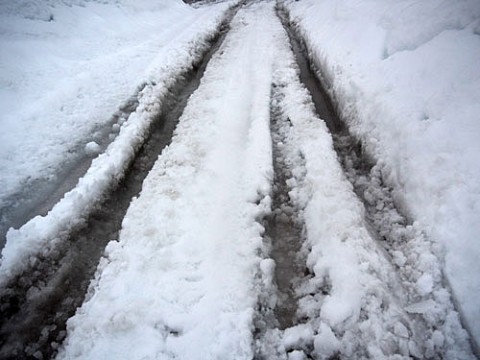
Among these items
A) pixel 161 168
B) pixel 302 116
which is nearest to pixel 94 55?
pixel 161 168

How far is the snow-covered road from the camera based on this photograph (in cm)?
278

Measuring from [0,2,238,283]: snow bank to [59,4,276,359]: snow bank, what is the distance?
0.61m

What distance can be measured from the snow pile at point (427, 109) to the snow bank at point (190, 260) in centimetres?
177

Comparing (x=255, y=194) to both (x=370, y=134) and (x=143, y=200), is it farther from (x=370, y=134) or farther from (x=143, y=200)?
(x=370, y=134)

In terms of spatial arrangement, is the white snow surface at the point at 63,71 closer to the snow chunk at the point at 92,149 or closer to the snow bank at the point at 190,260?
the snow chunk at the point at 92,149

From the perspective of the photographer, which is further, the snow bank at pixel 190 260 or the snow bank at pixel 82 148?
the snow bank at pixel 82 148

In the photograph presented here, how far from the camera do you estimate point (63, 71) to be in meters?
7.34

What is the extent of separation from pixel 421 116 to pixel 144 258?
4169mm

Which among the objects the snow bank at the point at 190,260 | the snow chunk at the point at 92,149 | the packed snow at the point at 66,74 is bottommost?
the snow bank at the point at 190,260

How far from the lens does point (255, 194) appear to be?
429 centimetres

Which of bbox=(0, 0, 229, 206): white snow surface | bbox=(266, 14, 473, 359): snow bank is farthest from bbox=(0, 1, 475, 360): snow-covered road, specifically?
bbox=(0, 0, 229, 206): white snow surface

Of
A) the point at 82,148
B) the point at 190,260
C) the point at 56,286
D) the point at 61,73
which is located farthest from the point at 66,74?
the point at 190,260

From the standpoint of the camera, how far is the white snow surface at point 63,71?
199 inches

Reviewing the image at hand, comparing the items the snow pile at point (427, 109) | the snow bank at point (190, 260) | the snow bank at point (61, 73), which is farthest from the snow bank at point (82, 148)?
the snow pile at point (427, 109)
